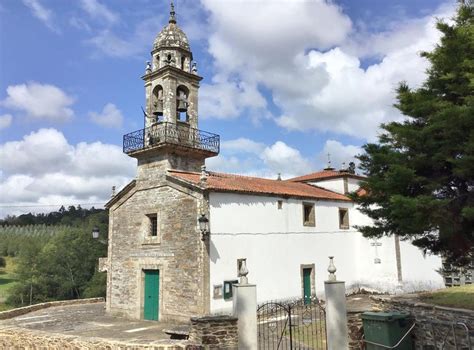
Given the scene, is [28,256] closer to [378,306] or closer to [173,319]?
[173,319]

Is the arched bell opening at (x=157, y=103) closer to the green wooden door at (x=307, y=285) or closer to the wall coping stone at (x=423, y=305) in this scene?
the green wooden door at (x=307, y=285)

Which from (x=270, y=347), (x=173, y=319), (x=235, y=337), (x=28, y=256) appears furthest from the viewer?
(x=28, y=256)

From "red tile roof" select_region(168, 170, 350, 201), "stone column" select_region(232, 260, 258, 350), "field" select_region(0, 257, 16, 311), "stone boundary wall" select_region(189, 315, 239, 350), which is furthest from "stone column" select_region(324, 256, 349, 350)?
"field" select_region(0, 257, 16, 311)

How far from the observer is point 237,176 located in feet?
69.6

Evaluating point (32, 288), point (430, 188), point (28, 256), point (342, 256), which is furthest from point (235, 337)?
point (28, 256)

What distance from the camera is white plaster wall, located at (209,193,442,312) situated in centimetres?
1655

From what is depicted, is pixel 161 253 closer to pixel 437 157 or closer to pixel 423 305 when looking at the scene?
pixel 423 305

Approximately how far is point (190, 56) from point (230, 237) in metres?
9.18

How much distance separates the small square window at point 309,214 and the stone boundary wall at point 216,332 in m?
11.7

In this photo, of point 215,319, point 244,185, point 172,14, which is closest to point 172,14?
point 172,14

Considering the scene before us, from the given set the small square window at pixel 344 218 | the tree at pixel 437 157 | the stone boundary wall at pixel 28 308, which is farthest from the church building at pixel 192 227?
the tree at pixel 437 157

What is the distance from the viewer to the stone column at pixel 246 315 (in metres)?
9.44

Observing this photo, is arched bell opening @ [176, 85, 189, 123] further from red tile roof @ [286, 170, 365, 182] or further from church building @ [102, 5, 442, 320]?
red tile roof @ [286, 170, 365, 182]

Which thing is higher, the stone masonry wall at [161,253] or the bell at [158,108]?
the bell at [158,108]
